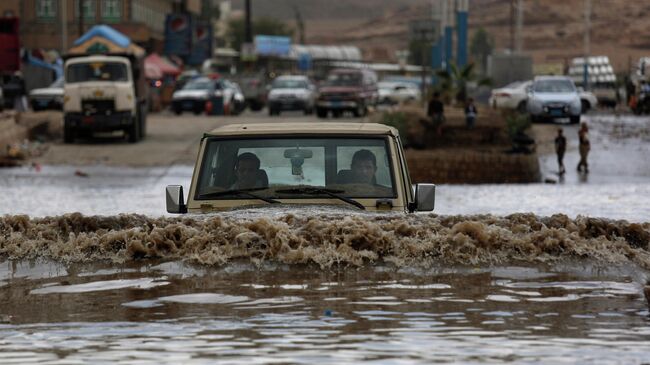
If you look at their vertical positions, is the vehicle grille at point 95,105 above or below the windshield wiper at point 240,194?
below

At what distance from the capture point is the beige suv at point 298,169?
36.0 feet

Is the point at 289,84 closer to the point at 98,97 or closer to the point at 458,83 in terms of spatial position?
the point at 458,83

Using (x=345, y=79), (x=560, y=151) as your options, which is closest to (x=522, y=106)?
(x=345, y=79)

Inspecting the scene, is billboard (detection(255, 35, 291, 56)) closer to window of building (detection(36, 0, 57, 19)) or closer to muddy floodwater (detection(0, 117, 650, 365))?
window of building (detection(36, 0, 57, 19))

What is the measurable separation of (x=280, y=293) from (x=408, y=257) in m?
1.23

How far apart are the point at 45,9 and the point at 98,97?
6207 cm

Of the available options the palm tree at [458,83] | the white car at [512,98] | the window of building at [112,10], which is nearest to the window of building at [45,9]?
the window of building at [112,10]

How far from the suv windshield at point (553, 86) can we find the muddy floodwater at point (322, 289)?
43.6 m

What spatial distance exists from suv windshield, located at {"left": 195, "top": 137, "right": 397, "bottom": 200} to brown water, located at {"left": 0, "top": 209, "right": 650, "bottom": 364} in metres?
0.65

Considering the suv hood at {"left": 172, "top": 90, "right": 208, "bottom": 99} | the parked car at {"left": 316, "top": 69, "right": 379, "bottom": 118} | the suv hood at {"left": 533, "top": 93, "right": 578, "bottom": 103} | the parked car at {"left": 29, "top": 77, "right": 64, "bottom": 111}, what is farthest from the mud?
the suv hood at {"left": 172, "top": 90, "right": 208, "bottom": 99}

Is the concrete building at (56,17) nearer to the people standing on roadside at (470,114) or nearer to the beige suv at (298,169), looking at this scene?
the people standing on roadside at (470,114)

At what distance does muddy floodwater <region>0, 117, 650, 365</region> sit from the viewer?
720cm

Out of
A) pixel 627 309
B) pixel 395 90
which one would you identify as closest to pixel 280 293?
pixel 627 309

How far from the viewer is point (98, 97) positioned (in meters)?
44.6
